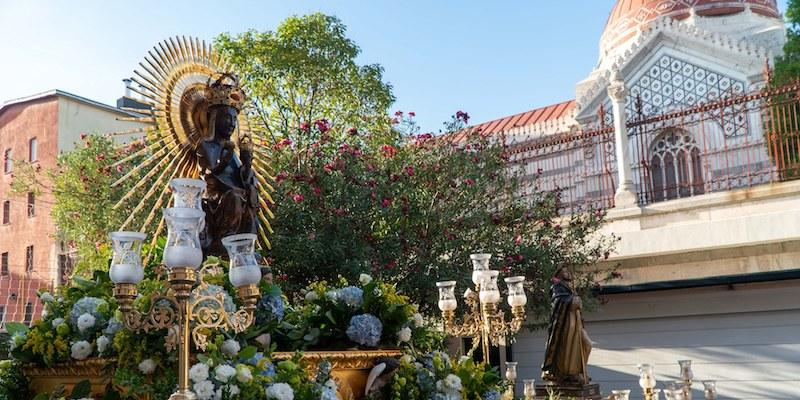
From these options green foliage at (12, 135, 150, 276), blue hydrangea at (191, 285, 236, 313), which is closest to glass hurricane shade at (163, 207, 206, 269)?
blue hydrangea at (191, 285, 236, 313)

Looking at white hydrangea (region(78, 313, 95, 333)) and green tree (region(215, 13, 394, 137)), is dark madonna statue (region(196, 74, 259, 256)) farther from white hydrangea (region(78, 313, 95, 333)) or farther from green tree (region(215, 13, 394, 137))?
green tree (region(215, 13, 394, 137))

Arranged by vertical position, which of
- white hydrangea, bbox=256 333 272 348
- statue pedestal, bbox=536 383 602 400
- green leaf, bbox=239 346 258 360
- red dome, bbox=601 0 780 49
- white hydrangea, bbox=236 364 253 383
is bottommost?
statue pedestal, bbox=536 383 602 400

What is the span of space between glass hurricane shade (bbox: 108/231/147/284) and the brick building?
21.7m

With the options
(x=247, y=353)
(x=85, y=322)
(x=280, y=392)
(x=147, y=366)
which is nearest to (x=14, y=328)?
(x=85, y=322)

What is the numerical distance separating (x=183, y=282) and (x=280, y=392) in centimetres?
71

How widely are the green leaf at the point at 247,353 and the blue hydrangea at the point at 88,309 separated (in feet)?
2.82

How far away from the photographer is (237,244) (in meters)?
3.52

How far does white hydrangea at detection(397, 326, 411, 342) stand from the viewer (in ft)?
15.1

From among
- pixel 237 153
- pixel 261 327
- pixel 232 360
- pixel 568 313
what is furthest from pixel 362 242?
pixel 232 360

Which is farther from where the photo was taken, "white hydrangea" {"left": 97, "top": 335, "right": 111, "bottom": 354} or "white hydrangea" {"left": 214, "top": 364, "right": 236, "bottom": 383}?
"white hydrangea" {"left": 97, "top": 335, "right": 111, "bottom": 354}

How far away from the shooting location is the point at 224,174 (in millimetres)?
5711

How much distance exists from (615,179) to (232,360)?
10989 mm

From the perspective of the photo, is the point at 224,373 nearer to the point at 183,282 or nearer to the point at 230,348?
the point at 230,348

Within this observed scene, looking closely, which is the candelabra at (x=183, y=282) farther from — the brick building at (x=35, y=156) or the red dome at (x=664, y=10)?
the red dome at (x=664, y=10)
